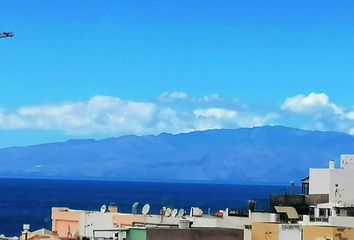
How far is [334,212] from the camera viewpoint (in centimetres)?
5412

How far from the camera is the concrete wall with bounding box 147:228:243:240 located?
36125mm

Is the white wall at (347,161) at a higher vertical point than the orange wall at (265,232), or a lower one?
higher

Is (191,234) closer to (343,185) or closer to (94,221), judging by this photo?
(94,221)

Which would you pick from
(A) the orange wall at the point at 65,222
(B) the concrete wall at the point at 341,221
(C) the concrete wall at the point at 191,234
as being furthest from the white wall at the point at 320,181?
(C) the concrete wall at the point at 191,234

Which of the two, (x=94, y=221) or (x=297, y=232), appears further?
(x=94, y=221)

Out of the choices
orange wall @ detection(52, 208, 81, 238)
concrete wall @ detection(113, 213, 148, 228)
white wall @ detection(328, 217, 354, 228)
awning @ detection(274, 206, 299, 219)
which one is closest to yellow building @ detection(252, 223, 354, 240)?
white wall @ detection(328, 217, 354, 228)

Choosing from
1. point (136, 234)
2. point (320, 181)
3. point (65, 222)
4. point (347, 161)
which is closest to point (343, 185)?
point (320, 181)

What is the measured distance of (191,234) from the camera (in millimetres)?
36719

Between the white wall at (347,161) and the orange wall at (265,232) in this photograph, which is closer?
the orange wall at (265,232)

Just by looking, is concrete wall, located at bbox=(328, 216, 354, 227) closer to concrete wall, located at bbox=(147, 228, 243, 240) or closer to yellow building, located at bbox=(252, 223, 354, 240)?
yellow building, located at bbox=(252, 223, 354, 240)

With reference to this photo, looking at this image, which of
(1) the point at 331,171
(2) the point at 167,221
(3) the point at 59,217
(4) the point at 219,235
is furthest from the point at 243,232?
(1) the point at 331,171

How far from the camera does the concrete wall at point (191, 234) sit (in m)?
36.1

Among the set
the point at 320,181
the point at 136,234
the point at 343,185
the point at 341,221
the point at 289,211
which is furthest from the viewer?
the point at 320,181

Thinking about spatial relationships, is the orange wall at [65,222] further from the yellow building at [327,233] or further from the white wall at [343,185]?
the white wall at [343,185]
